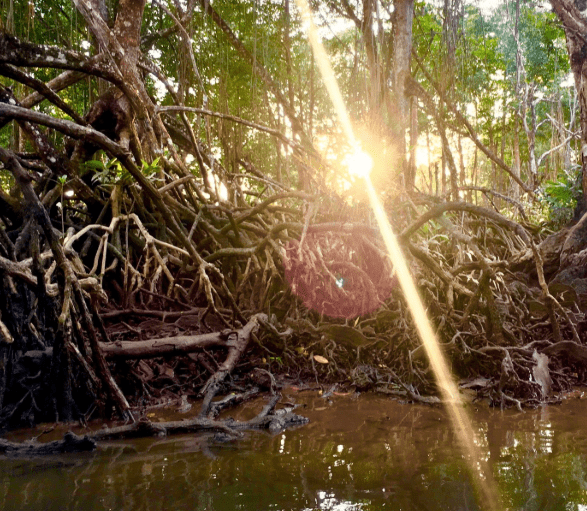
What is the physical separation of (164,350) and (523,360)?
220 cm

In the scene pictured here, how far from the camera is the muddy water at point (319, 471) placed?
157 centimetres

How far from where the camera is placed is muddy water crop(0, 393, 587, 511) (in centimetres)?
157

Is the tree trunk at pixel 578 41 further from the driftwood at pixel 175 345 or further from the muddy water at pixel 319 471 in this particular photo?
the driftwood at pixel 175 345

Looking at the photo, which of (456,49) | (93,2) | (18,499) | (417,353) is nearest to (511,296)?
(417,353)

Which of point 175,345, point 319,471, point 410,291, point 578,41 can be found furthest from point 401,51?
point 319,471

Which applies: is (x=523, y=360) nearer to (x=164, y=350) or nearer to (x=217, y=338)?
(x=217, y=338)

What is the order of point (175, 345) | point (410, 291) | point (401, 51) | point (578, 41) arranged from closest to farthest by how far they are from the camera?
point (175, 345), point (410, 291), point (578, 41), point (401, 51)

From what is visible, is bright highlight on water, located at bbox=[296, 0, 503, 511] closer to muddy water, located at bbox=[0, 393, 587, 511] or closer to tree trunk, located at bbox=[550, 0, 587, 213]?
muddy water, located at bbox=[0, 393, 587, 511]

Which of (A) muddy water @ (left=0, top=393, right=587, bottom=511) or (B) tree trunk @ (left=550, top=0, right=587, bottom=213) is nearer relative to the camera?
(A) muddy water @ (left=0, top=393, right=587, bottom=511)

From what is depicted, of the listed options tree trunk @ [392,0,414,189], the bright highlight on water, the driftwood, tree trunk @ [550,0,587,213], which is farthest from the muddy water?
tree trunk @ [392,0,414,189]

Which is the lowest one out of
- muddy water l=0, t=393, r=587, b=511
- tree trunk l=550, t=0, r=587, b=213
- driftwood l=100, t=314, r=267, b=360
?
muddy water l=0, t=393, r=587, b=511

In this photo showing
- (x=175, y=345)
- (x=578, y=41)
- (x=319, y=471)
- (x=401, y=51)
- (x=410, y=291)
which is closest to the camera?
(x=319, y=471)

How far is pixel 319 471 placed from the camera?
182 centimetres

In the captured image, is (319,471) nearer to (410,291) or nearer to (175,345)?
(175,345)
